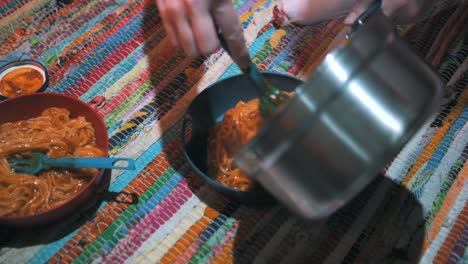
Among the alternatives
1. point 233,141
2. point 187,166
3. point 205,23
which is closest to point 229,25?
point 205,23

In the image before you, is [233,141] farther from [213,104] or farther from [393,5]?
[393,5]

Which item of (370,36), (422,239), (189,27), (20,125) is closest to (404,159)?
(422,239)

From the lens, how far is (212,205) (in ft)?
5.16

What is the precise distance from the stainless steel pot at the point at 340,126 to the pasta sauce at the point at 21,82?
4.16 ft

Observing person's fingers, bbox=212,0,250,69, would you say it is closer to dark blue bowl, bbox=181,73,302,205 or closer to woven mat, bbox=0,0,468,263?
dark blue bowl, bbox=181,73,302,205

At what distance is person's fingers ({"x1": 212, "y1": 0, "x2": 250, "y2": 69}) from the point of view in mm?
1209

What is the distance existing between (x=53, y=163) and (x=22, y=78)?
→ 578 mm

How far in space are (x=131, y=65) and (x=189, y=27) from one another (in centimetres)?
77

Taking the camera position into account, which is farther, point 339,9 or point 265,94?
point 339,9

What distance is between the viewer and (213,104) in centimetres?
173

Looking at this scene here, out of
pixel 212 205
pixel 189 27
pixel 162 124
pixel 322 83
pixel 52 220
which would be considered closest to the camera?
pixel 322 83

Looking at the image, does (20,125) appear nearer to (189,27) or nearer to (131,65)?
(131,65)

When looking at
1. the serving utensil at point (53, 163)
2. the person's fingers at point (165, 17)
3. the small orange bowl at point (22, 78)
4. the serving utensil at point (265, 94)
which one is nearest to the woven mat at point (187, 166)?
the small orange bowl at point (22, 78)

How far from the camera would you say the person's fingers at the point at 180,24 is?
123 cm
